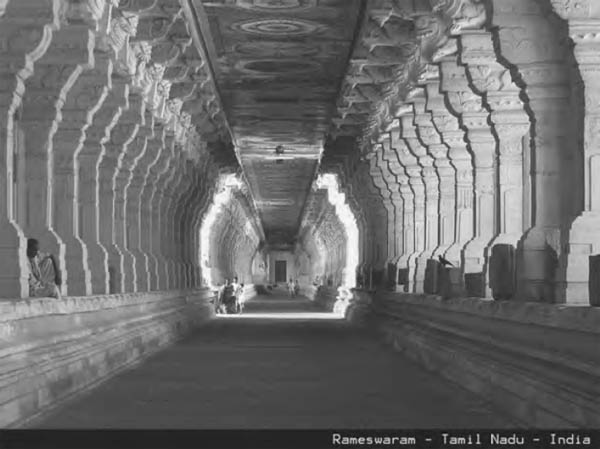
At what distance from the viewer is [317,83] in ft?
81.5

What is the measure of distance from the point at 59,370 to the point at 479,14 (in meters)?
5.43

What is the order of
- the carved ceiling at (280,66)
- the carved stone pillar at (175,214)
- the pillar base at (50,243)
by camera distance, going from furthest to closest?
the carved stone pillar at (175,214) → the carved ceiling at (280,66) → the pillar base at (50,243)

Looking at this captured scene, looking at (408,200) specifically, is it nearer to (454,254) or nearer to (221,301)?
(454,254)

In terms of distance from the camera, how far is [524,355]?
9.92 m

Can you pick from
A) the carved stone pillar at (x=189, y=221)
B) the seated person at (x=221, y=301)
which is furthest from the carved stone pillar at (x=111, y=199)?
the seated person at (x=221, y=301)

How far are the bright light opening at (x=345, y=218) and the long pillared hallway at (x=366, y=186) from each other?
1095 cm

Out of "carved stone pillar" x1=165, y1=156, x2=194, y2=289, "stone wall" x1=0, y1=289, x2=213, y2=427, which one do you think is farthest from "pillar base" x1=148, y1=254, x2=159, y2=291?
"stone wall" x1=0, y1=289, x2=213, y2=427

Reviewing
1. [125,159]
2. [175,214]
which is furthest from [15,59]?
[175,214]

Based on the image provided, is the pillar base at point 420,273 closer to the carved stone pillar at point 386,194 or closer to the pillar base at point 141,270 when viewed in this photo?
the pillar base at point 141,270

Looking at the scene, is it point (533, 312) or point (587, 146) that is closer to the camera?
point (587, 146)

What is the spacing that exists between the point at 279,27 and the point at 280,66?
3303mm

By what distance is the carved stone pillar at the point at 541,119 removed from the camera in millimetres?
10883

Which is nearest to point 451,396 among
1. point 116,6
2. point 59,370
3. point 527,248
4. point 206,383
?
point 527,248
